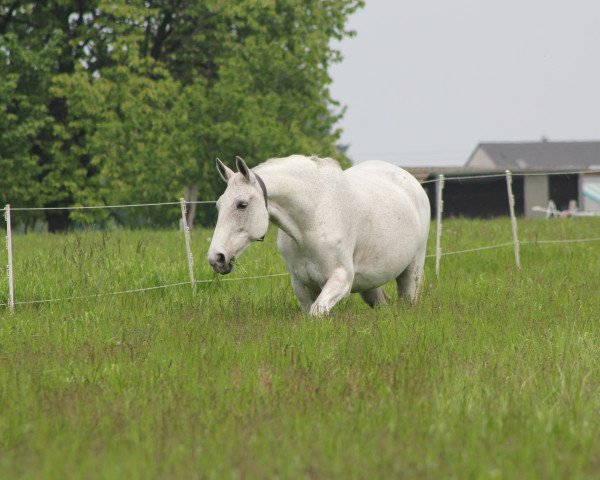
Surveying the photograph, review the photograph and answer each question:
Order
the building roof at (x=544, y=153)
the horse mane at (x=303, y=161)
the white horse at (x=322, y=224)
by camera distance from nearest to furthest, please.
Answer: the white horse at (x=322, y=224), the horse mane at (x=303, y=161), the building roof at (x=544, y=153)

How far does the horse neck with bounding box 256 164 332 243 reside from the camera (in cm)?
838

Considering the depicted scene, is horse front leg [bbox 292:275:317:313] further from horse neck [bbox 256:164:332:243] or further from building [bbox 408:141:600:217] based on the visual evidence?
building [bbox 408:141:600:217]

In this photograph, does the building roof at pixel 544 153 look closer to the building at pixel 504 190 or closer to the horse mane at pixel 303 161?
the building at pixel 504 190

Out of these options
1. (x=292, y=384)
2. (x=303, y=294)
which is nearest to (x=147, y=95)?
(x=303, y=294)

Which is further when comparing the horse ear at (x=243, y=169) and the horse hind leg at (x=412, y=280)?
the horse hind leg at (x=412, y=280)

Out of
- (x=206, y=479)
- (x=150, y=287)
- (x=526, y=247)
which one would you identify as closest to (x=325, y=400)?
(x=206, y=479)

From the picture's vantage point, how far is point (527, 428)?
4.68 m

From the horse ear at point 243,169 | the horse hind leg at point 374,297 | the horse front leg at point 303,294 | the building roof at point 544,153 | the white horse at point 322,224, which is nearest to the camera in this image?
the horse ear at point 243,169

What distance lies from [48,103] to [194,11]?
Result: 575 centimetres

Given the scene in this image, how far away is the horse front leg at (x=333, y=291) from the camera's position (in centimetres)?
845

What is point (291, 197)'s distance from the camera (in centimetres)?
847

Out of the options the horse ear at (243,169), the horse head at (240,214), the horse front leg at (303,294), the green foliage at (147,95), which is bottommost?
the horse front leg at (303,294)

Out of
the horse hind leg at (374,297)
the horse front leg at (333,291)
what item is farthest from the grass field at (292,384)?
the horse hind leg at (374,297)

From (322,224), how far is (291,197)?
0.38 m
